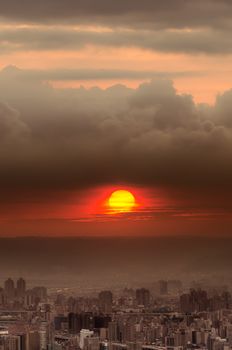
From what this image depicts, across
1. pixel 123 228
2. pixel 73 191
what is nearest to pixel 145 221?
pixel 123 228

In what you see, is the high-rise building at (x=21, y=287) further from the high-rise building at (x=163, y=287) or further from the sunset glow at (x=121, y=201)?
the high-rise building at (x=163, y=287)

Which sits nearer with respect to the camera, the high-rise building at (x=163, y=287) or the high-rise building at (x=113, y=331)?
the high-rise building at (x=113, y=331)

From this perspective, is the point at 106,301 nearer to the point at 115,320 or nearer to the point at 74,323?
the point at 115,320

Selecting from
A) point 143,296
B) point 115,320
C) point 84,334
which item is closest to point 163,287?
point 143,296

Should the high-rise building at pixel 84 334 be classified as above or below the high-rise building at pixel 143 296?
below

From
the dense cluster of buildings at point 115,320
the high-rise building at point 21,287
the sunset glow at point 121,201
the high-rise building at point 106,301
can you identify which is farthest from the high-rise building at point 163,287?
the high-rise building at point 21,287

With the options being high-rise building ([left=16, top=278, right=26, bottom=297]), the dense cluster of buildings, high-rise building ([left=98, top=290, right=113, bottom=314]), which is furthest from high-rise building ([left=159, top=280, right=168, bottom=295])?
high-rise building ([left=16, top=278, right=26, bottom=297])

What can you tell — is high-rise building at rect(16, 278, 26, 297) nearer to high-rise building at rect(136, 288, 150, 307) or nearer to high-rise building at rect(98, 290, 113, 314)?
high-rise building at rect(98, 290, 113, 314)

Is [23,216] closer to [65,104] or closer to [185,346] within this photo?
[65,104]
